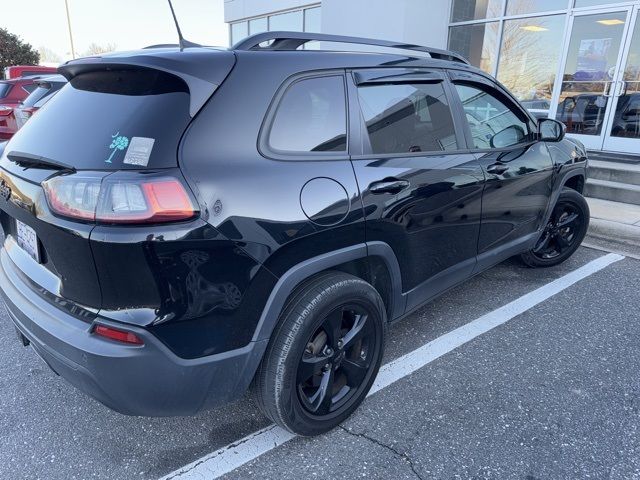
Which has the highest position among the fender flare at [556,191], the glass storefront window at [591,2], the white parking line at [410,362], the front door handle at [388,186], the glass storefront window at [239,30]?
the glass storefront window at [591,2]

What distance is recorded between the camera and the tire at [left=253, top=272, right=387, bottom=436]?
1956 mm

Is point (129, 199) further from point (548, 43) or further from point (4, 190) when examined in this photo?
point (548, 43)

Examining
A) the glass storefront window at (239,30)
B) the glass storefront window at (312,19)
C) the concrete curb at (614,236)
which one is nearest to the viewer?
the concrete curb at (614,236)

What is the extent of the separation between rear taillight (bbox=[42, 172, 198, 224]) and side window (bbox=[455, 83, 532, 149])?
6.80 ft

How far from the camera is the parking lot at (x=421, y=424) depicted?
2.05m

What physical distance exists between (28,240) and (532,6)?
9.59 metres

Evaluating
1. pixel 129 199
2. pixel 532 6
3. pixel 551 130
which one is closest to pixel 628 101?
pixel 532 6

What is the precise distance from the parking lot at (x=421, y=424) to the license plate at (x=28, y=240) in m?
0.91

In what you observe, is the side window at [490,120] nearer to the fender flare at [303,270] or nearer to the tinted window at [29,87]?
the fender flare at [303,270]

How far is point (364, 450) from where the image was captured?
7.04ft

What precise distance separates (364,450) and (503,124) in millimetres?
2525

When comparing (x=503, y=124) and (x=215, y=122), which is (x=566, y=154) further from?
(x=215, y=122)

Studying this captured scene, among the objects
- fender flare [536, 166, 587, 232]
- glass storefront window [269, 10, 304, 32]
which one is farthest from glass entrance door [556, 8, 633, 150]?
glass storefront window [269, 10, 304, 32]

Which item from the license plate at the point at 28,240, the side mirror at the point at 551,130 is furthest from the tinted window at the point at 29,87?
the side mirror at the point at 551,130
